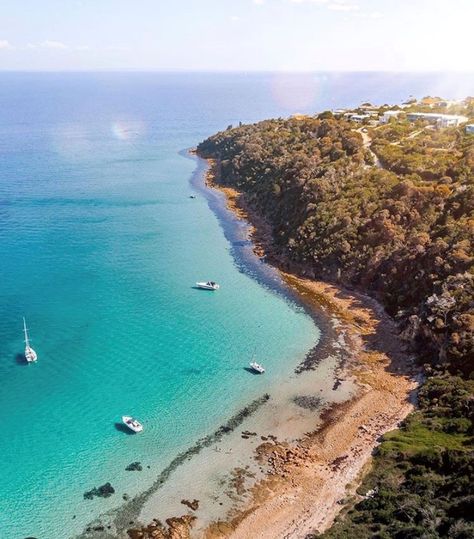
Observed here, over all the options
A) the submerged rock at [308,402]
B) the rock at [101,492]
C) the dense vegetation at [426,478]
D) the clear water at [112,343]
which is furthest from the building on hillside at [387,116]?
the rock at [101,492]

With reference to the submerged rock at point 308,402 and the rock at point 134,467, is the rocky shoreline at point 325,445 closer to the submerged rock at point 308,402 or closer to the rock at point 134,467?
the submerged rock at point 308,402

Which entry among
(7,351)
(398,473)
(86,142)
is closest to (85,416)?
(7,351)

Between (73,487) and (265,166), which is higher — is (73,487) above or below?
below

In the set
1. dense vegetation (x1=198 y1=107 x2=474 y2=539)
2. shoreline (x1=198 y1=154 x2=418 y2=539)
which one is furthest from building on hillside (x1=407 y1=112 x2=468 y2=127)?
shoreline (x1=198 y1=154 x2=418 y2=539)

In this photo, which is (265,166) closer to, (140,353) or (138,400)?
(140,353)

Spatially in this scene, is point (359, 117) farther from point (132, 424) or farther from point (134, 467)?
point (134, 467)

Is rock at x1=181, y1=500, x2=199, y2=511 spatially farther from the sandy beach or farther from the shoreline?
the shoreline
